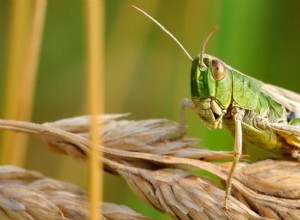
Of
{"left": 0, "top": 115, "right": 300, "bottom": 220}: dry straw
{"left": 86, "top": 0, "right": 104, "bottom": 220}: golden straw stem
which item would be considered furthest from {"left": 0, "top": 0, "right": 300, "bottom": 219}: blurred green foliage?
{"left": 86, "top": 0, "right": 104, "bottom": 220}: golden straw stem

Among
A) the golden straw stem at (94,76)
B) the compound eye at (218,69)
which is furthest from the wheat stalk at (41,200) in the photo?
the compound eye at (218,69)

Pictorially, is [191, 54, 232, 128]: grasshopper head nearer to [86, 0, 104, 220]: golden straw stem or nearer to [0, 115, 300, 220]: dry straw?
[0, 115, 300, 220]: dry straw

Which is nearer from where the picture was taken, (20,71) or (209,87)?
(20,71)

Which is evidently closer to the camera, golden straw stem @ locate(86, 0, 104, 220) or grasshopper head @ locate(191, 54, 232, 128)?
golden straw stem @ locate(86, 0, 104, 220)

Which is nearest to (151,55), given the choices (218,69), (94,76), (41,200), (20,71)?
(218,69)

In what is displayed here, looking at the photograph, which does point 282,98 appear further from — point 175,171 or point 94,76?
point 94,76

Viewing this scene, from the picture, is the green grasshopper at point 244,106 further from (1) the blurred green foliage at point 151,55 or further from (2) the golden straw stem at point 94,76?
(2) the golden straw stem at point 94,76

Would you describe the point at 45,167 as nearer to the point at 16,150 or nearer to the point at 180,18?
the point at 180,18
